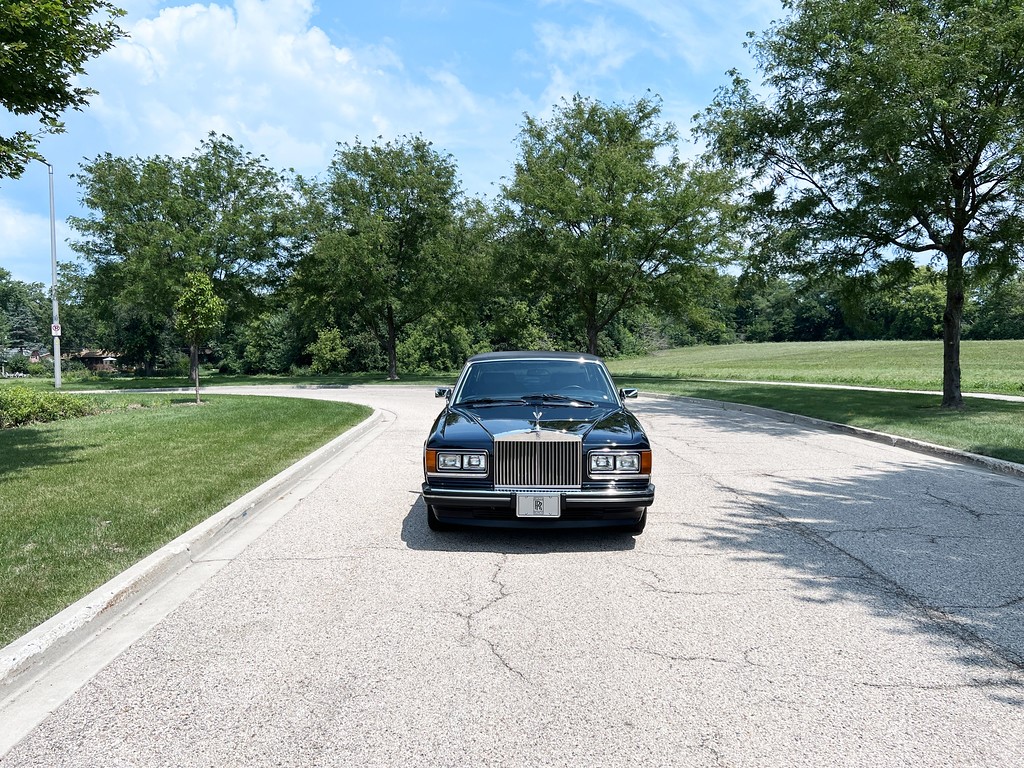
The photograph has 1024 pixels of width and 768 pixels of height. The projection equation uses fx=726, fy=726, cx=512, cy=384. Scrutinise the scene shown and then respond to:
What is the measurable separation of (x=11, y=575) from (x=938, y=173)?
16450mm

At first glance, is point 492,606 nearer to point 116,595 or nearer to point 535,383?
point 116,595

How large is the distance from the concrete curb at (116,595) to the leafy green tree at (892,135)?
1407 cm

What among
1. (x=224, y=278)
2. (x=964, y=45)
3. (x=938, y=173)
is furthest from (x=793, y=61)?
(x=224, y=278)

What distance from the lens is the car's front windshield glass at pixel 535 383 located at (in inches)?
277

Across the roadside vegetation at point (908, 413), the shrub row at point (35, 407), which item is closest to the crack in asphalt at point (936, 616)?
the roadside vegetation at point (908, 413)

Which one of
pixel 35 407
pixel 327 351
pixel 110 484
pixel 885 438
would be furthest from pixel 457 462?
pixel 327 351

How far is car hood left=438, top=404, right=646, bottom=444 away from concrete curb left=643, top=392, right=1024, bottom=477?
21.0 feet

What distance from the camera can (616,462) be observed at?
5871mm

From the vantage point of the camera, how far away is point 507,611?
4.54m

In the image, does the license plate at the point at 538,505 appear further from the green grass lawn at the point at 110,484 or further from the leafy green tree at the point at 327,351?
the leafy green tree at the point at 327,351

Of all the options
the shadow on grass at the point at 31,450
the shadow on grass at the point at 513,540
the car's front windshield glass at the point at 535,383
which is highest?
the car's front windshield glass at the point at 535,383

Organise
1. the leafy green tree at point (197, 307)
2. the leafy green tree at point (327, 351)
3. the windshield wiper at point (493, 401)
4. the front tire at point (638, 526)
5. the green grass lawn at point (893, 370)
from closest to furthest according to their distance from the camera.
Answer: the front tire at point (638, 526)
the windshield wiper at point (493, 401)
the leafy green tree at point (197, 307)
the green grass lawn at point (893, 370)
the leafy green tree at point (327, 351)

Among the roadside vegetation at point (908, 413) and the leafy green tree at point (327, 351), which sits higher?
the leafy green tree at point (327, 351)

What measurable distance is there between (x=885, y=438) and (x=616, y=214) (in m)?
20.7
